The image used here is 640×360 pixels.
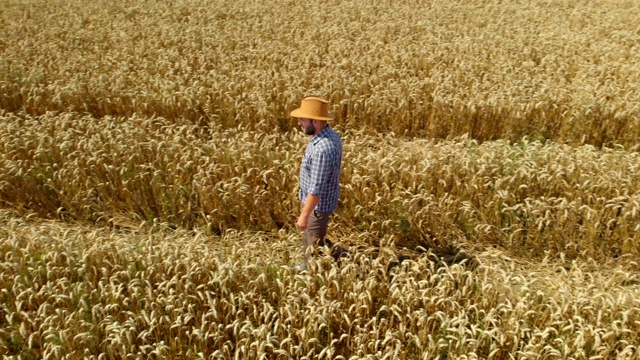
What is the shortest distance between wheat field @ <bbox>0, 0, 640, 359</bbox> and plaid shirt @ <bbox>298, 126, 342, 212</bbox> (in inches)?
27.1

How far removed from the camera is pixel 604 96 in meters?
9.73

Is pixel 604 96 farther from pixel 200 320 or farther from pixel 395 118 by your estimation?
pixel 200 320

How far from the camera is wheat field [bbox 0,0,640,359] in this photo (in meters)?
4.68

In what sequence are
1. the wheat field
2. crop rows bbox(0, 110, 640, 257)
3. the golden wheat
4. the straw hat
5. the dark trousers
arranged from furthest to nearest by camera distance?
the golden wheat → crop rows bbox(0, 110, 640, 257) → the dark trousers → the straw hat → the wheat field

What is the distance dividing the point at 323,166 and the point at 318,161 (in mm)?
68

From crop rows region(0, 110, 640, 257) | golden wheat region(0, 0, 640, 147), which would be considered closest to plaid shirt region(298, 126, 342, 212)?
crop rows region(0, 110, 640, 257)

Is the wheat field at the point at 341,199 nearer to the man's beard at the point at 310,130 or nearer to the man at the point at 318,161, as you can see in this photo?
the man at the point at 318,161

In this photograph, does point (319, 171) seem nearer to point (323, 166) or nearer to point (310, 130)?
point (323, 166)

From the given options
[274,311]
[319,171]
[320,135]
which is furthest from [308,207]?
[274,311]

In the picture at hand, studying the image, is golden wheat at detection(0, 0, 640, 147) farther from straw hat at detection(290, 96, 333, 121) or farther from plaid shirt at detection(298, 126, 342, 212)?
straw hat at detection(290, 96, 333, 121)

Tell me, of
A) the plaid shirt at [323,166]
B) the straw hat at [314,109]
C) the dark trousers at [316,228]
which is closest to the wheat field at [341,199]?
the dark trousers at [316,228]

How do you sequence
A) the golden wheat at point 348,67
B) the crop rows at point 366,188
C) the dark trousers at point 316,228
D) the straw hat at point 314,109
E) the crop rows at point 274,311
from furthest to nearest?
the golden wheat at point 348,67, the crop rows at point 366,188, the dark trousers at point 316,228, the straw hat at point 314,109, the crop rows at point 274,311

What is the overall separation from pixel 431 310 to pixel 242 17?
1449 cm

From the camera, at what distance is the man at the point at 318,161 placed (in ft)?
17.6
